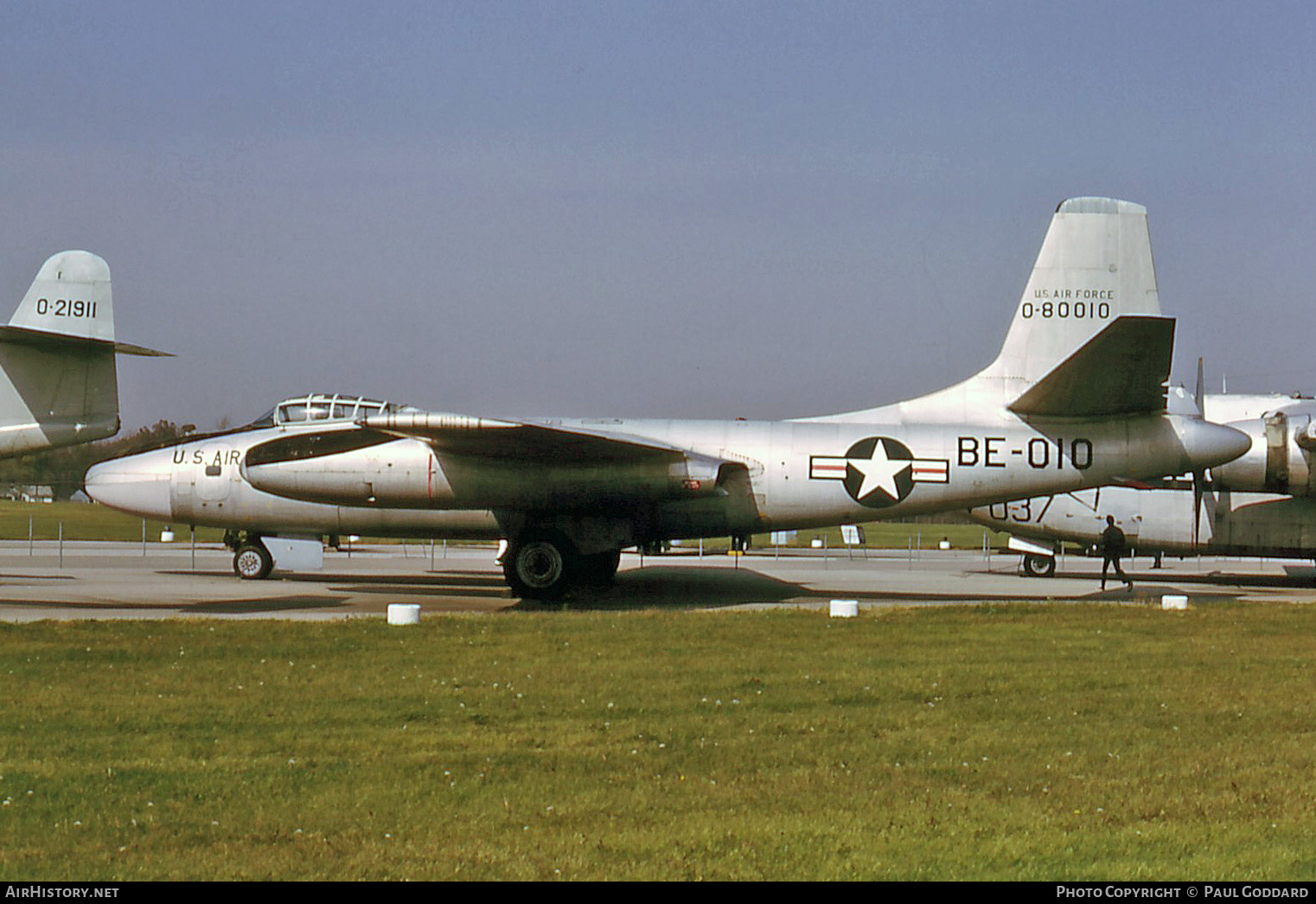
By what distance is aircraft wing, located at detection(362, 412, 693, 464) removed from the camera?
58.8 feet

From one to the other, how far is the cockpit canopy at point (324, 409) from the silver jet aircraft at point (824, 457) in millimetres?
1176

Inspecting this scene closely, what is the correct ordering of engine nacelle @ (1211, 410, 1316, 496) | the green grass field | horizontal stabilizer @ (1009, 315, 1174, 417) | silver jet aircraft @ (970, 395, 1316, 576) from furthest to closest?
silver jet aircraft @ (970, 395, 1316, 576) < engine nacelle @ (1211, 410, 1316, 496) < horizontal stabilizer @ (1009, 315, 1174, 417) < the green grass field

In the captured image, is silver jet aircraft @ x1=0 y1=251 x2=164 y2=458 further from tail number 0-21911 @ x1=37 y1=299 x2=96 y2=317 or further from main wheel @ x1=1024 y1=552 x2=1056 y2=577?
main wheel @ x1=1024 y1=552 x2=1056 y2=577

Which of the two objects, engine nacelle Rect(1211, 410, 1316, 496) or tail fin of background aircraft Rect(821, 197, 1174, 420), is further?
engine nacelle Rect(1211, 410, 1316, 496)

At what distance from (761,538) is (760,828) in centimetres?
5507

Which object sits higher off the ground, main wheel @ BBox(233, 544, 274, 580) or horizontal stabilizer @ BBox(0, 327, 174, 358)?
horizontal stabilizer @ BBox(0, 327, 174, 358)

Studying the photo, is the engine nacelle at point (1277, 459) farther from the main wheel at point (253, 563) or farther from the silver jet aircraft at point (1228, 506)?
the main wheel at point (253, 563)

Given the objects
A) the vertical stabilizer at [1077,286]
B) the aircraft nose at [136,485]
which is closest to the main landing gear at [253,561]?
the aircraft nose at [136,485]

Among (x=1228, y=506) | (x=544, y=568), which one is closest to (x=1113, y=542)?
(x=1228, y=506)

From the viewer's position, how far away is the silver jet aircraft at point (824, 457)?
1952cm

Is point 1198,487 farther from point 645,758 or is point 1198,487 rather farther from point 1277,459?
point 645,758

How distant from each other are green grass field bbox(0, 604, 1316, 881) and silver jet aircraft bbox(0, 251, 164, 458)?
1057 cm

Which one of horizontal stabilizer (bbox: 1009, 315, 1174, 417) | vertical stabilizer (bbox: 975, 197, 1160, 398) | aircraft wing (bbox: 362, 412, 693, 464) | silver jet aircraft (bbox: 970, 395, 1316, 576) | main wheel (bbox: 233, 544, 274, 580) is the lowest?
main wheel (bbox: 233, 544, 274, 580)

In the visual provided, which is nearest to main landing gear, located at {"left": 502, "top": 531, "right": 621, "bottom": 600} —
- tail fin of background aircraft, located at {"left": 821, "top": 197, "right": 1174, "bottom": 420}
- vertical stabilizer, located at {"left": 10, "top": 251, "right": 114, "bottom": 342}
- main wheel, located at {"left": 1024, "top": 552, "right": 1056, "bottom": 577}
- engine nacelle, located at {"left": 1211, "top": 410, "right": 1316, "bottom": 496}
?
tail fin of background aircraft, located at {"left": 821, "top": 197, "right": 1174, "bottom": 420}
